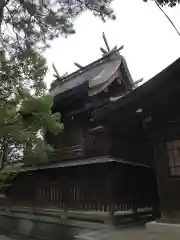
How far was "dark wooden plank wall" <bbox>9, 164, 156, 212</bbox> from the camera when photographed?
10430mm

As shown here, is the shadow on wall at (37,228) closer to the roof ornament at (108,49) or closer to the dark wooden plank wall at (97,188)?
the dark wooden plank wall at (97,188)

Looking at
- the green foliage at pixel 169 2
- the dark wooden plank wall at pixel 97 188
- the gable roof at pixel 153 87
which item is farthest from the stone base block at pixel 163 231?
the green foliage at pixel 169 2

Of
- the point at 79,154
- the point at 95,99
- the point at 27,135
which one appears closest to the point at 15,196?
the point at 79,154

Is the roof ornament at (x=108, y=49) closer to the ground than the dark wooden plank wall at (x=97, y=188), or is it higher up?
higher up

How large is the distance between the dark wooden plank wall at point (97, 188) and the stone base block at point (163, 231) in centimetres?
346

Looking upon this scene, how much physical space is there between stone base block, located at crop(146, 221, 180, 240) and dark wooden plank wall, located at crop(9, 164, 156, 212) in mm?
3465

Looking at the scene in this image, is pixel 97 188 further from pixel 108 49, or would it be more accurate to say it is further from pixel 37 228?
pixel 108 49

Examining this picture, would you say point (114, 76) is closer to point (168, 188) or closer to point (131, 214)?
point (131, 214)

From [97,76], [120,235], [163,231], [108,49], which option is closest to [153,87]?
[163,231]

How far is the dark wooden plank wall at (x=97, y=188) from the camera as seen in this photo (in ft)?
34.2

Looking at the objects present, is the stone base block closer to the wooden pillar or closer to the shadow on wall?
the wooden pillar

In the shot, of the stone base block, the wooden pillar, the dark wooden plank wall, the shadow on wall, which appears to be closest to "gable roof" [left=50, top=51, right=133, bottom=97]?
the dark wooden plank wall

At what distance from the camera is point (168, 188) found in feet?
21.6

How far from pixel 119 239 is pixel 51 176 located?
6.05 m
